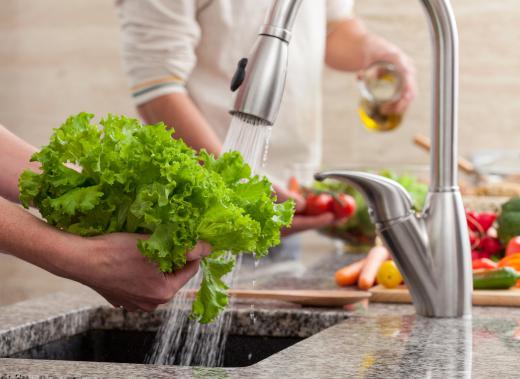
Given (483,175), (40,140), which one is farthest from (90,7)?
(483,175)

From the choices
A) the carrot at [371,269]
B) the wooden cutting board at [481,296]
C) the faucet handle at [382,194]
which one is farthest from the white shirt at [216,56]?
the faucet handle at [382,194]

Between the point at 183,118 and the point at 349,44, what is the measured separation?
0.98 meters

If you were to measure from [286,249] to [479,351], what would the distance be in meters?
1.41

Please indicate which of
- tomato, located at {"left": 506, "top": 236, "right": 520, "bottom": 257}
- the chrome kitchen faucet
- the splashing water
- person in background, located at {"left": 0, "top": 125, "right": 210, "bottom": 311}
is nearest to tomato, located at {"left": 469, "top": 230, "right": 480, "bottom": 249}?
tomato, located at {"left": 506, "top": 236, "right": 520, "bottom": 257}

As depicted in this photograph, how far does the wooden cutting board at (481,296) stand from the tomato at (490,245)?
0.50 meters

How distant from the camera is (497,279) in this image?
5.62 ft

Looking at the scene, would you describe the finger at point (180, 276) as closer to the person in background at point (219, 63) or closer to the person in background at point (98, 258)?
the person in background at point (98, 258)

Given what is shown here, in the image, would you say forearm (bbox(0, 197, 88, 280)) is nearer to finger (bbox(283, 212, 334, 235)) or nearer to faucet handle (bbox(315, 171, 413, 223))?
faucet handle (bbox(315, 171, 413, 223))

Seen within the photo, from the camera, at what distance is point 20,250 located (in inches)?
42.1

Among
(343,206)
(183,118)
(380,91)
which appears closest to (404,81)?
(380,91)

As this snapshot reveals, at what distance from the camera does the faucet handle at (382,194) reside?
1459 millimetres

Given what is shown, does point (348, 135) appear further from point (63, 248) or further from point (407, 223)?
point (63, 248)

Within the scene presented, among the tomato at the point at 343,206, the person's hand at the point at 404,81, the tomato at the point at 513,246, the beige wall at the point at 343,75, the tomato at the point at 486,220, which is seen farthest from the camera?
the beige wall at the point at 343,75

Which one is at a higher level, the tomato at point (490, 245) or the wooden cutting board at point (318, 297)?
the tomato at point (490, 245)
